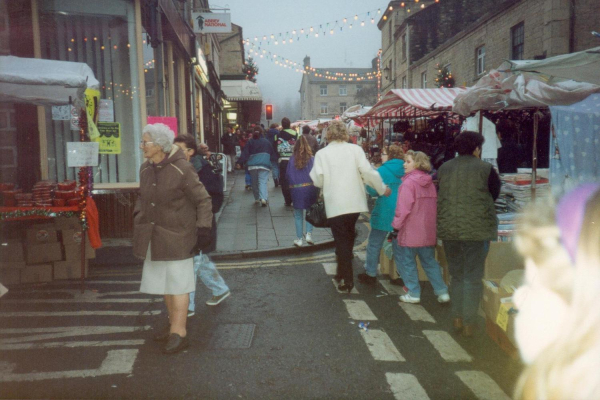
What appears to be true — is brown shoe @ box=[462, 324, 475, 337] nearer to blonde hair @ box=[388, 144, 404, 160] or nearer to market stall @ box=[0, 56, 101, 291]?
blonde hair @ box=[388, 144, 404, 160]

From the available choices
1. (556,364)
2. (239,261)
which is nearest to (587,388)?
(556,364)

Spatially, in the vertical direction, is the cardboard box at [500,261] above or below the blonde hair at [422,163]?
below

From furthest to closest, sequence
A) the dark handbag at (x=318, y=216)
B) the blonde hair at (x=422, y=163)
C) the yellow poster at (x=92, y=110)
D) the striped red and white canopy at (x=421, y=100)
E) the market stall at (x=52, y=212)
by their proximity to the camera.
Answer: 1. the striped red and white canopy at (x=421, y=100)
2. the yellow poster at (x=92, y=110)
3. the dark handbag at (x=318, y=216)
4. the market stall at (x=52, y=212)
5. the blonde hair at (x=422, y=163)

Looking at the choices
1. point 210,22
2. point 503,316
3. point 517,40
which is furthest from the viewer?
point 517,40

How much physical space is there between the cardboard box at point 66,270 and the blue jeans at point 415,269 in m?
4.11

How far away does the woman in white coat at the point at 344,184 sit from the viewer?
238 inches

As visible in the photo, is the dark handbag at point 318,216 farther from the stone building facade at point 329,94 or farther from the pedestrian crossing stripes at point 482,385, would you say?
the stone building facade at point 329,94

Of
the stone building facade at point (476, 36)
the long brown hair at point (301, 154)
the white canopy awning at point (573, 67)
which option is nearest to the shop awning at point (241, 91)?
the stone building facade at point (476, 36)

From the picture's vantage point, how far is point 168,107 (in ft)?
43.7

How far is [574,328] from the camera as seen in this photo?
198 cm

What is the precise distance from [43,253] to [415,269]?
15.0ft

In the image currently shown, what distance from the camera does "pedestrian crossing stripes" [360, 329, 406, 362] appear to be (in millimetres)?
4406

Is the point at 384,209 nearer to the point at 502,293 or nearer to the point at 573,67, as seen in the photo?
the point at 502,293

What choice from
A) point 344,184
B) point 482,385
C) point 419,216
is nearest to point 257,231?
point 344,184
